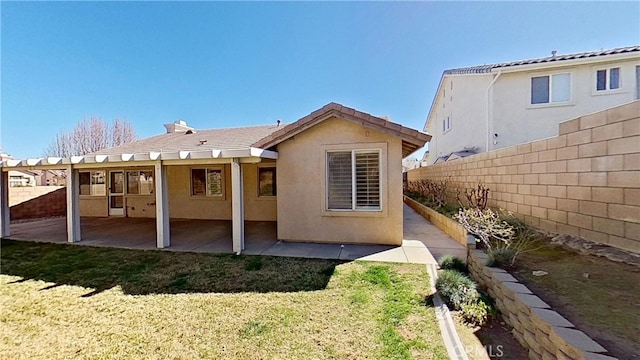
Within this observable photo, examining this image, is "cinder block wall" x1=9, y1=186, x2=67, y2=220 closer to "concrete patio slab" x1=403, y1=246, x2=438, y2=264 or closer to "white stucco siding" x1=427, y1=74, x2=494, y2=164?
"concrete patio slab" x1=403, y1=246, x2=438, y2=264

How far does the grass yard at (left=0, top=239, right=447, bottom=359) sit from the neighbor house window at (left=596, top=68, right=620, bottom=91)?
55.2ft

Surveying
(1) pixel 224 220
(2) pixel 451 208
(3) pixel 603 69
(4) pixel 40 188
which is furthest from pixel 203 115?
(3) pixel 603 69

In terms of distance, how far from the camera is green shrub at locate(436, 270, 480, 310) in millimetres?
4336

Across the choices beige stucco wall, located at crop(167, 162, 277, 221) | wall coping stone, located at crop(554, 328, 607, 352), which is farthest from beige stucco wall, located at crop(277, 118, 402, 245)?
wall coping stone, located at crop(554, 328, 607, 352)

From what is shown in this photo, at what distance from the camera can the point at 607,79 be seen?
1384cm

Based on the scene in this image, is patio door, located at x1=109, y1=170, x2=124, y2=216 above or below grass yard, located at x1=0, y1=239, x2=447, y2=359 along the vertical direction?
above

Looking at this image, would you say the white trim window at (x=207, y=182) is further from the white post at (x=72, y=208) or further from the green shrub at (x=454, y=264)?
the green shrub at (x=454, y=264)

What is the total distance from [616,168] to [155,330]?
793 cm

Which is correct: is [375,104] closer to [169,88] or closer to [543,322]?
[169,88]

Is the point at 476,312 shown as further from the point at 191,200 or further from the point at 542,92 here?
the point at 542,92

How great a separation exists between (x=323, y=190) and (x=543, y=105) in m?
14.8

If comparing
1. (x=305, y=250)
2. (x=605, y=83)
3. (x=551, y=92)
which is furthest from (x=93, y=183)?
(x=605, y=83)

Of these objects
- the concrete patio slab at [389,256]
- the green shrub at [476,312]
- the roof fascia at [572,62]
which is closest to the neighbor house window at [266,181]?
the concrete patio slab at [389,256]

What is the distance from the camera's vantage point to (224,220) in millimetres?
13844
